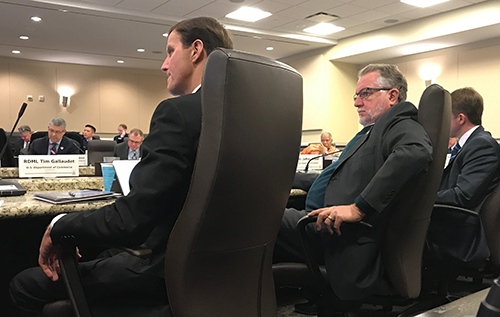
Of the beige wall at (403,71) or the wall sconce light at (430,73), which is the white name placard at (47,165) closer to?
the beige wall at (403,71)

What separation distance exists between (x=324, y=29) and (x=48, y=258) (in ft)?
25.2

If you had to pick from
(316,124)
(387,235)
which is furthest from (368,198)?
(316,124)

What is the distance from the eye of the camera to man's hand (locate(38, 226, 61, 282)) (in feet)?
3.40

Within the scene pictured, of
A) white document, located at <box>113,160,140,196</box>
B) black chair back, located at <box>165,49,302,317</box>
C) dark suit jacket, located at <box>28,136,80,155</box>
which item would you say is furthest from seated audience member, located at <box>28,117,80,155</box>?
Result: black chair back, located at <box>165,49,302,317</box>

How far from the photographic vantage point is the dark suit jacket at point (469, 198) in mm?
1958

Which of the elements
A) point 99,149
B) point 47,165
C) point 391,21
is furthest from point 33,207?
point 391,21

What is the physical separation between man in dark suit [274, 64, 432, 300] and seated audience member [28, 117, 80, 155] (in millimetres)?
4447

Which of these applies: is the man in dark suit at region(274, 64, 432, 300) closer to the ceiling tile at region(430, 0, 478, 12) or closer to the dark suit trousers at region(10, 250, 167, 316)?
the dark suit trousers at region(10, 250, 167, 316)

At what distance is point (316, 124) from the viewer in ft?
31.1

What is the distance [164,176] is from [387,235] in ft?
2.88

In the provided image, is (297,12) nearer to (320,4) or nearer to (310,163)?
(320,4)

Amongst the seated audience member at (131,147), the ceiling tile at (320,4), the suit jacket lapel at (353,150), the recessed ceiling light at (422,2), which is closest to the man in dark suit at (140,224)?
the suit jacket lapel at (353,150)

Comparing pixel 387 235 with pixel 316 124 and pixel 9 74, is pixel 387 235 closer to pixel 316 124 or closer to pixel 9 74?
pixel 316 124

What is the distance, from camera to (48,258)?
3.56 ft
